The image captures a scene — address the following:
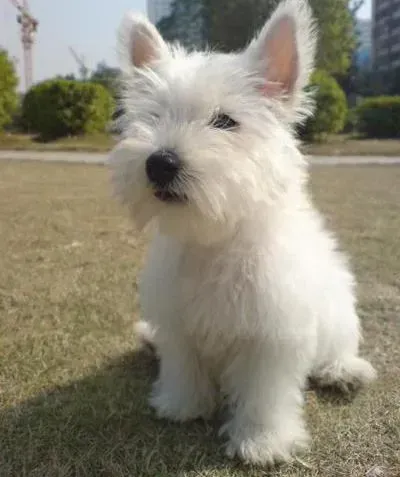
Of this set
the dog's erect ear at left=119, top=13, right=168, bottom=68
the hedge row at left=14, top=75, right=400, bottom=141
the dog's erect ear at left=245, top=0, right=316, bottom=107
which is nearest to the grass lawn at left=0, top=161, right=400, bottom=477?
the dog's erect ear at left=245, top=0, right=316, bottom=107

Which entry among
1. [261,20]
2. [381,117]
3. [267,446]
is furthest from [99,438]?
[261,20]

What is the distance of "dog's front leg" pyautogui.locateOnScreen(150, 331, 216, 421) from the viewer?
263 cm

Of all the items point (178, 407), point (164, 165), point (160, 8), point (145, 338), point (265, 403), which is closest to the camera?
point (164, 165)

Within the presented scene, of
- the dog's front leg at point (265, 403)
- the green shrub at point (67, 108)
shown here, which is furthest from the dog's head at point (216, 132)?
the green shrub at point (67, 108)

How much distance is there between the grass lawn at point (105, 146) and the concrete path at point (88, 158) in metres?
0.75

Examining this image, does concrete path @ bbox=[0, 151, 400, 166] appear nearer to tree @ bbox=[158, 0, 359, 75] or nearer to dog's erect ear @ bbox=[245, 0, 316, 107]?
dog's erect ear @ bbox=[245, 0, 316, 107]

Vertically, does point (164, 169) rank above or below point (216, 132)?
below

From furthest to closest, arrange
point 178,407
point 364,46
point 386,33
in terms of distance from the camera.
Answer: point 364,46 < point 386,33 < point 178,407

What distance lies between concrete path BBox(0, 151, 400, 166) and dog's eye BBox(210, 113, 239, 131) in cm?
1255

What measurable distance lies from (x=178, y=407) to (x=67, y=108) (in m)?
21.1

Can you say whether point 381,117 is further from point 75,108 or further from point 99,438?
point 99,438

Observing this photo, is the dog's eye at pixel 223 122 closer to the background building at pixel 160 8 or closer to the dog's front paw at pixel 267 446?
the dog's front paw at pixel 267 446

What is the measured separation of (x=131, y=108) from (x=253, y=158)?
531 mm

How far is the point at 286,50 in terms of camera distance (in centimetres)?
231
